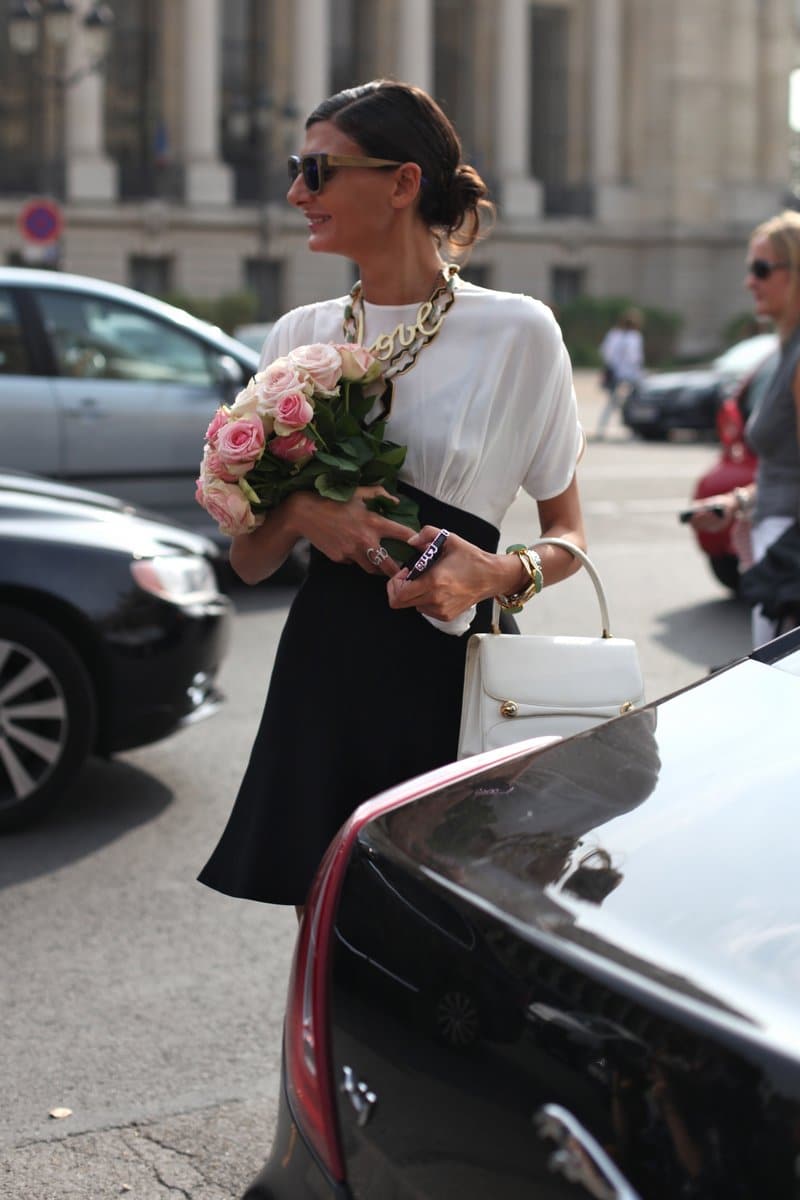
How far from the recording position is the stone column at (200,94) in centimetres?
5269

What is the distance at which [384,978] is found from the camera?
1910 millimetres

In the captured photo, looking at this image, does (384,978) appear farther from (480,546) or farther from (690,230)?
(690,230)

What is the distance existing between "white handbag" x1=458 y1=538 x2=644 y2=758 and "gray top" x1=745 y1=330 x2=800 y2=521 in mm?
2678

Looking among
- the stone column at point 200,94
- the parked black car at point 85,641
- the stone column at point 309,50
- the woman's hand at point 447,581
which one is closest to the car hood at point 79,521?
the parked black car at point 85,641

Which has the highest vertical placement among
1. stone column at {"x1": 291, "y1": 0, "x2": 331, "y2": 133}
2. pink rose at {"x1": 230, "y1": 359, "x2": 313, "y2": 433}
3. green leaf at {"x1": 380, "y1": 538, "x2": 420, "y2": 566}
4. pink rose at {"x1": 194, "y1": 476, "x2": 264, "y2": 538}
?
Result: stone column at {"x1": 291, "y1": 0, "x2": 331, "y2": 133}

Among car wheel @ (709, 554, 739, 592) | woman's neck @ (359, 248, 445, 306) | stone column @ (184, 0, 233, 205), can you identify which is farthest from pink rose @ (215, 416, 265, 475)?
stone column @ (184, 0, 233, 205)

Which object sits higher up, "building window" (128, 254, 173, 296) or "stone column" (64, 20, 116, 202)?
"stone column" (64, 20, 116, 202)

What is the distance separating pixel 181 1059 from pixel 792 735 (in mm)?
2052

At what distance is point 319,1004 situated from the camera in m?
2.01

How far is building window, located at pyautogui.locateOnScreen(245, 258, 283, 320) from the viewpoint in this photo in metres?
52.1

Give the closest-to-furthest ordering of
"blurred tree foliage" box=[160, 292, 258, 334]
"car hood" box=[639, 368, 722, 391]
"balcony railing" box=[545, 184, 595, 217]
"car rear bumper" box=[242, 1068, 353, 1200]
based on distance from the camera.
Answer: "car rear bumper" box=[242, 1068, 353, 1200]
"car hood" box=[639, 368, 722, 391]
"blurred tree foliage" box=[160, 292, 258, 334]
"balcony railing" box=[545, 184, 595, 217]

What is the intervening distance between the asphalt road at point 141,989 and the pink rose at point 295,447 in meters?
1.44

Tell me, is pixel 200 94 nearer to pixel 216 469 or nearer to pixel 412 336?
pixel 412 336

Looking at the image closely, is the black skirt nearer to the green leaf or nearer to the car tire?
the green leaf
